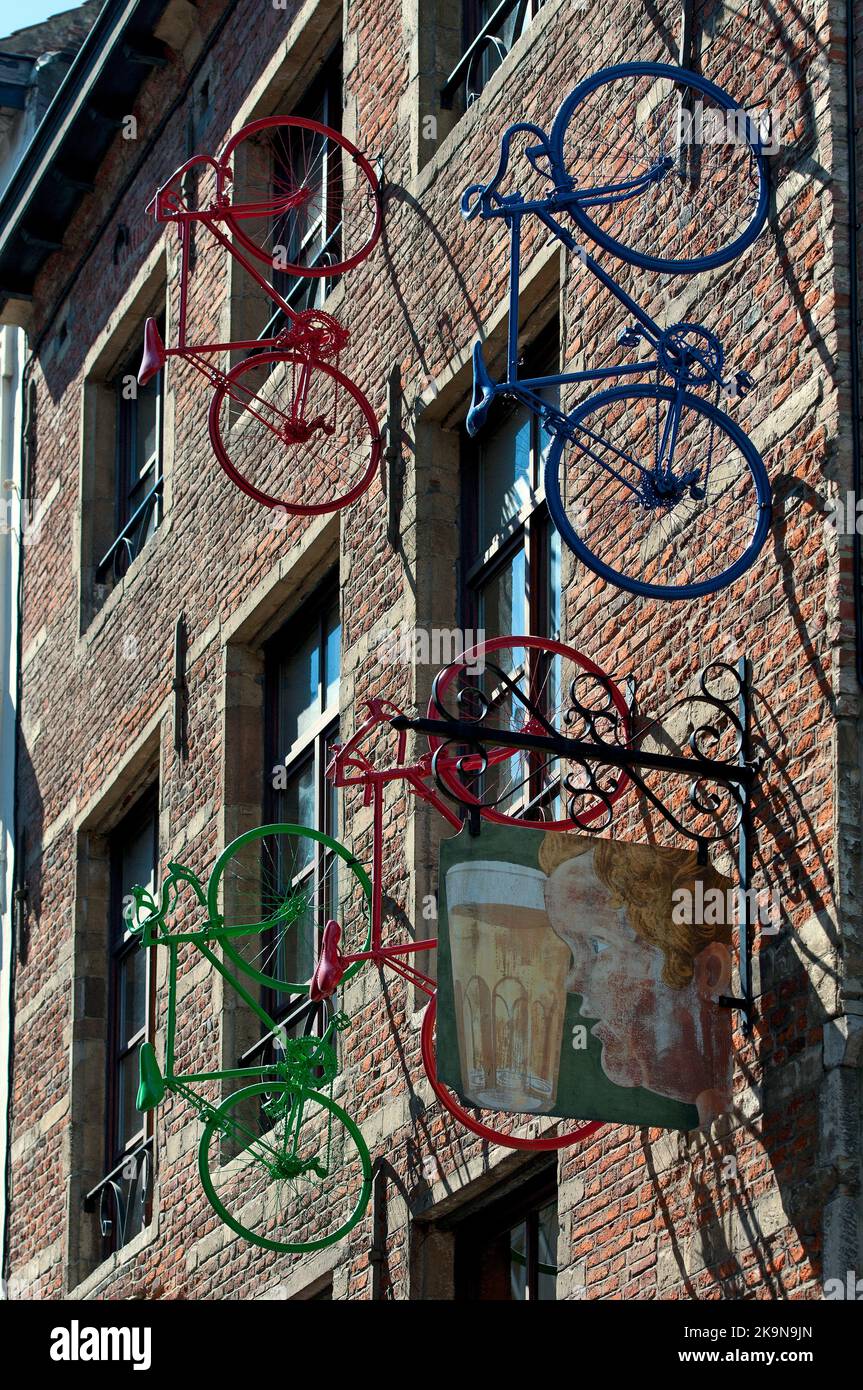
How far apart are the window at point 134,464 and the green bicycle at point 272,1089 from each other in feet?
12.8

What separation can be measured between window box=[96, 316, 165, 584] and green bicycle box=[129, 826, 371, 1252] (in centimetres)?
389

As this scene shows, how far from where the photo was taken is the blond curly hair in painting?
34.6 feet

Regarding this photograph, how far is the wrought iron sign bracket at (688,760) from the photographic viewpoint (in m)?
10.6

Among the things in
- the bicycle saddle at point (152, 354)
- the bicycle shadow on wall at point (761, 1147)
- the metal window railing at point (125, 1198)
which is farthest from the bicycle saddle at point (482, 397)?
the metal window railing at point (125, 1198)

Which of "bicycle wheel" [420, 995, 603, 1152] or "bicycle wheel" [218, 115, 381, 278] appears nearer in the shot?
"bicycle wheel" [420, 995, 603, 1152]

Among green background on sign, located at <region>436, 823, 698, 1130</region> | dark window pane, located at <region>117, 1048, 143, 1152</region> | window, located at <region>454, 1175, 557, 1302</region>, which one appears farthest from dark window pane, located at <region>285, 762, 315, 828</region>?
green background on sign, located at <region>436, 823, 698, 1130</region>

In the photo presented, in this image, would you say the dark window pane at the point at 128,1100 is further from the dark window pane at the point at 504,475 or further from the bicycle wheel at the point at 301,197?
the dark window pane at the point at 504,475

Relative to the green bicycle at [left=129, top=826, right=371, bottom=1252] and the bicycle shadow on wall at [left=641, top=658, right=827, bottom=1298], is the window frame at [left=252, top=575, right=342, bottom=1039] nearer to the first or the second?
the green bicycle at [left=129, top=826, right=371, bottom=1252]

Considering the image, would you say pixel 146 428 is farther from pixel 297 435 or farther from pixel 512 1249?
pixel 512 1249

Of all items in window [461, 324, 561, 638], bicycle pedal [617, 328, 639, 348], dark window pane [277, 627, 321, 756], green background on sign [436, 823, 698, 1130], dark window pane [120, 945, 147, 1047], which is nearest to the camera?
green background on sign [436, 823, 698, 1130]

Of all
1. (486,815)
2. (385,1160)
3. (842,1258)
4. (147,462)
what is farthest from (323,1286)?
(147,462)

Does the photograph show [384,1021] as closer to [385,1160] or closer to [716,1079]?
[385,1160]

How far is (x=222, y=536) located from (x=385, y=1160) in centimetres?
480

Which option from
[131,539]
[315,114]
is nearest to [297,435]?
[315,114]
